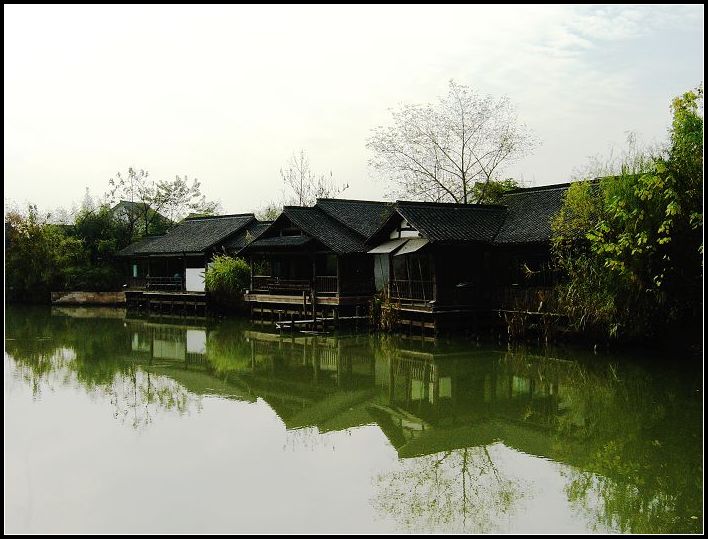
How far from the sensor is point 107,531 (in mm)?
6418

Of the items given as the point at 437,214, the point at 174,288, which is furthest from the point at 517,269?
the point at 174,288

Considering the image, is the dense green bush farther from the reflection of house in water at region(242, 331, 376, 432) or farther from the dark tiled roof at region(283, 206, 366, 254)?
the reflection of house in water at region(242, 331, 376, 432)

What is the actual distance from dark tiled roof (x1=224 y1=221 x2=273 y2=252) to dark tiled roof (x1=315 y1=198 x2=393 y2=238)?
13.2ft

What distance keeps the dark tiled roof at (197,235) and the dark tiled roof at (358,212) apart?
604 cm

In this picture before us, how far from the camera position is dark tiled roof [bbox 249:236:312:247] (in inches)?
925

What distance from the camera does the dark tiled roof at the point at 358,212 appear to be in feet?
83.0

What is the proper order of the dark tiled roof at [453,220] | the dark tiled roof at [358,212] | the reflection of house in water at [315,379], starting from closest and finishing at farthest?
the reflection of house in water at [315,379] → the dark tiled roof at [453,220] → the dark tiled roof at [358,212]

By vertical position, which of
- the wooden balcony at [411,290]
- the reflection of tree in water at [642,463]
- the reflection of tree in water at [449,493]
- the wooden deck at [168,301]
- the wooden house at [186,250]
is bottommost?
the reflection of tree in water at [449,493]

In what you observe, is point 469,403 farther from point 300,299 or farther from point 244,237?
point 244,237

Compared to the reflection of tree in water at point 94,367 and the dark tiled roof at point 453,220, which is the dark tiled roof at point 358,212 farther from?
the reflection of tree in water at point 94,367

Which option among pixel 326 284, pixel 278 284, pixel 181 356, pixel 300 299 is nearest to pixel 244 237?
pixel 278 284

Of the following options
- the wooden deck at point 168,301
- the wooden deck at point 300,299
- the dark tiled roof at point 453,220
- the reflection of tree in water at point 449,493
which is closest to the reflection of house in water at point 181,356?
the wooden deck at point 300,299

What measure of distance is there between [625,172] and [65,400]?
13.2 m

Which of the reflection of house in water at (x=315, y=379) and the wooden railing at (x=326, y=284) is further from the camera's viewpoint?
the wooden railing at (x=326, y=284)
